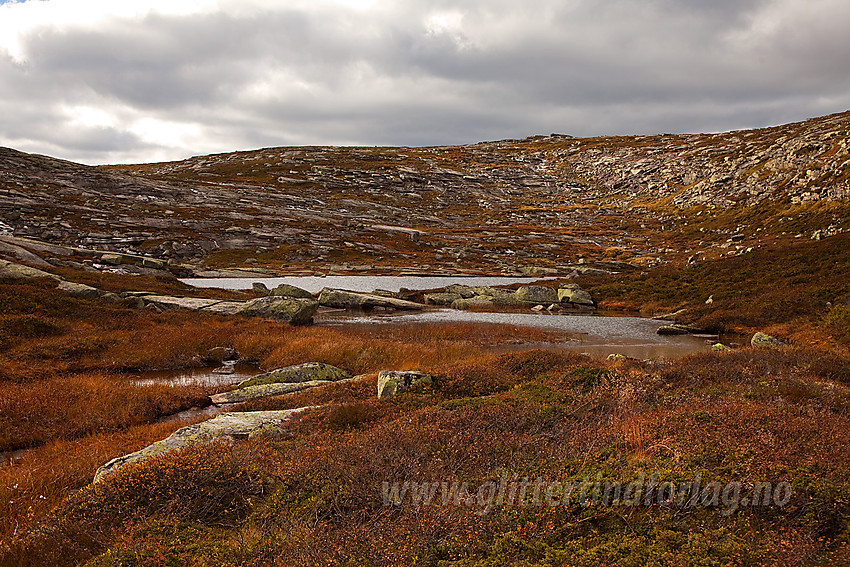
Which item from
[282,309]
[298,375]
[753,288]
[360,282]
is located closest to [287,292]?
[282,309]

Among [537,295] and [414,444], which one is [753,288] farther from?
[414,444]

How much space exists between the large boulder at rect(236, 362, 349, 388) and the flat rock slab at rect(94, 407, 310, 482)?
183 inches

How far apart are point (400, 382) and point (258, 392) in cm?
536

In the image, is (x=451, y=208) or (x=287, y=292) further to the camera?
(x=451, y=208)

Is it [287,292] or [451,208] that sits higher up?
[451,208]

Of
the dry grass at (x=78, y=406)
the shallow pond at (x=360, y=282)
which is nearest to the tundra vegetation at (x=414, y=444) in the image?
the dry grass at (x=78, y=406)

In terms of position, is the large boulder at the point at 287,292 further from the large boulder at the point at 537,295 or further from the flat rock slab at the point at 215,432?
the flat rock slab at the point at 215,432

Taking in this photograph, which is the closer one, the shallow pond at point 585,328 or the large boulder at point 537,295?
the shallow pond at point 585,328

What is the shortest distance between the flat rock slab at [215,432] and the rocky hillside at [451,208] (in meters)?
52.3

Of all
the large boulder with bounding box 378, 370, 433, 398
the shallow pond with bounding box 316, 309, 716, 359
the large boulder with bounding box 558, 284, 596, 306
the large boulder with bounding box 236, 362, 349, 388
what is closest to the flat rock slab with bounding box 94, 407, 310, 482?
the large boulder with bounding box 378, 370, 433, 398

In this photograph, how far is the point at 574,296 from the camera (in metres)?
49.4

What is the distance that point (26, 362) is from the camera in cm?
1666

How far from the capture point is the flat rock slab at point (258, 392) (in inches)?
565

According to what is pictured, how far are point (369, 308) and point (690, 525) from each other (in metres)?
42.2
